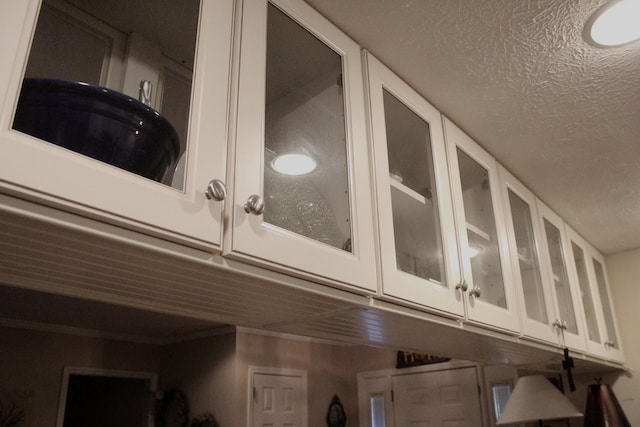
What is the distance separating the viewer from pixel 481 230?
5.58ft

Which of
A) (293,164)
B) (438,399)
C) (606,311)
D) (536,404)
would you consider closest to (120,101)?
(293,164)

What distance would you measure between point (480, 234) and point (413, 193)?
37cm

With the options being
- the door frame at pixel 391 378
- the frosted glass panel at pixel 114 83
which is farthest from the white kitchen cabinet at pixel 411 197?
the door frame at pixel 391 378

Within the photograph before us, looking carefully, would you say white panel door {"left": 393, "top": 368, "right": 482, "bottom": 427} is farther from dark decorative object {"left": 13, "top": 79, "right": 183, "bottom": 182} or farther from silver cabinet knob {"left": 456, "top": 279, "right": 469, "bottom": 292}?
dark decorative object {"left": 13, "top": 79, "right": 183, "bottom": 182}

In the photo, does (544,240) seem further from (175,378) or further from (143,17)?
(175,378)

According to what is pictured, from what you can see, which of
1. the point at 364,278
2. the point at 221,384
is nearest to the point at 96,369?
the point at 221,384

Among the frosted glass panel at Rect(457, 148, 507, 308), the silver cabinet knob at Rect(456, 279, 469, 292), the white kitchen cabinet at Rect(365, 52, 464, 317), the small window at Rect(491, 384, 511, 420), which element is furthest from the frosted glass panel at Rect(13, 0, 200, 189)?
the small window at Rect(491, 384, 511, 420)

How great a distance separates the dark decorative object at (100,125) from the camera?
2.27ft

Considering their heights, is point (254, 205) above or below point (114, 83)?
below

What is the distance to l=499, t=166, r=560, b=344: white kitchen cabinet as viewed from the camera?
72.0 inches

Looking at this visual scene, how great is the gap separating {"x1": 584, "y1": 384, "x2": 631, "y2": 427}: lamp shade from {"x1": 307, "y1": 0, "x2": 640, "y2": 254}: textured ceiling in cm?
101

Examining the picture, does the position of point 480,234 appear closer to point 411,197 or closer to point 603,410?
point 411,197

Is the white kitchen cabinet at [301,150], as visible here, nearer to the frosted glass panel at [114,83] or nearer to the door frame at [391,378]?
the frosted glass panel at [114,83]

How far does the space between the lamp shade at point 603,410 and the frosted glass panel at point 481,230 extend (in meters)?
1.18
